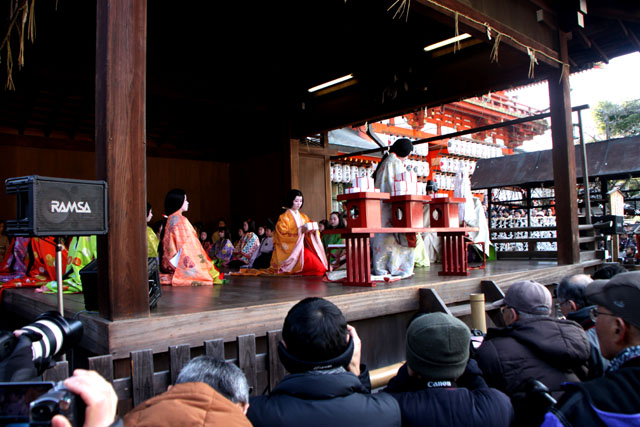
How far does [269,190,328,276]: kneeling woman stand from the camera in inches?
243

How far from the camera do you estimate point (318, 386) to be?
5.09ft

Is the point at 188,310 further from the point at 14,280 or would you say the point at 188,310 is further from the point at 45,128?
the point at 45,128

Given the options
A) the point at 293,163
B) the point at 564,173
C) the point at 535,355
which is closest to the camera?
the point at 535,355

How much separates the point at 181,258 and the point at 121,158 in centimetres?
276

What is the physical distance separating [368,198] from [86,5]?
4021 mm

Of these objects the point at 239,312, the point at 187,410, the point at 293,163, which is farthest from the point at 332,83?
the point at 187,410

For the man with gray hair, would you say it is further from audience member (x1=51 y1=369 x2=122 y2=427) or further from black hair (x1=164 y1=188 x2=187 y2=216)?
black hair (x1=164 y1=188 x2=187 y2=216)

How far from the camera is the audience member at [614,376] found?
3.90ft

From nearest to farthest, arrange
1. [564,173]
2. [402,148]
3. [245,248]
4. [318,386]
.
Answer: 1. [318,386]
2. [402,148]
3. [564,173]
4. [245,248]

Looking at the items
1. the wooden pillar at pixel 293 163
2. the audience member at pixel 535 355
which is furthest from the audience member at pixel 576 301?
the wooden pillar at pixel 293 163

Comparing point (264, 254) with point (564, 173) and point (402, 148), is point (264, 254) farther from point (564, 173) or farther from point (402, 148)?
point (564, 173)

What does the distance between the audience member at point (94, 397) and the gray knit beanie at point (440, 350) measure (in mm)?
1076

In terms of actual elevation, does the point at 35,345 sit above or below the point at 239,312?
above

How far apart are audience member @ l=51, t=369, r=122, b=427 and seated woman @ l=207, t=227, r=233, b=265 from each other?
8.84 metres
